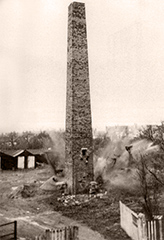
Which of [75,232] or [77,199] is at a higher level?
[77,199]

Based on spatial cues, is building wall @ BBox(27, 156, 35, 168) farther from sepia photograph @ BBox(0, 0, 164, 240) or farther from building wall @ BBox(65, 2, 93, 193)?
building wall @ BBox(65, 2, 93, 193)

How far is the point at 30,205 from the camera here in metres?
4.75

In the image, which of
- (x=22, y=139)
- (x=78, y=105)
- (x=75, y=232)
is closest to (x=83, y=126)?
(x=78, y=105)

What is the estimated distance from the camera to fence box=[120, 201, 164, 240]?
12.5 ft

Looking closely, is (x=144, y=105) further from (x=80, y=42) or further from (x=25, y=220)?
(x=25, y=220)

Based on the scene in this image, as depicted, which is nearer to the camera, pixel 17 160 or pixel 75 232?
pixel 75 232

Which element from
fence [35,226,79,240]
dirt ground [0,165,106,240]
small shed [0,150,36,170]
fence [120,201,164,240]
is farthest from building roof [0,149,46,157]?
fence [120,201,164,240]

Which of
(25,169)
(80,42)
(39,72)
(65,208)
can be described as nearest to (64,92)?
(39,72)

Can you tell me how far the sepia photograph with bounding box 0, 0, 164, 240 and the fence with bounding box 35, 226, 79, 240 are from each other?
0.01m

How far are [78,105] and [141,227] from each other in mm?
3109

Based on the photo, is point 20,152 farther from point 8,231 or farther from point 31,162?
point 8,231

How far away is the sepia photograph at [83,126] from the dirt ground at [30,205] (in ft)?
0.06

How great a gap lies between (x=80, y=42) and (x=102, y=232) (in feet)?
12.9

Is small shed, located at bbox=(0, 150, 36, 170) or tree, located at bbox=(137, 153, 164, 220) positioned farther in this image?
small shed, located at bbox=(0, 150, 36, 170)
